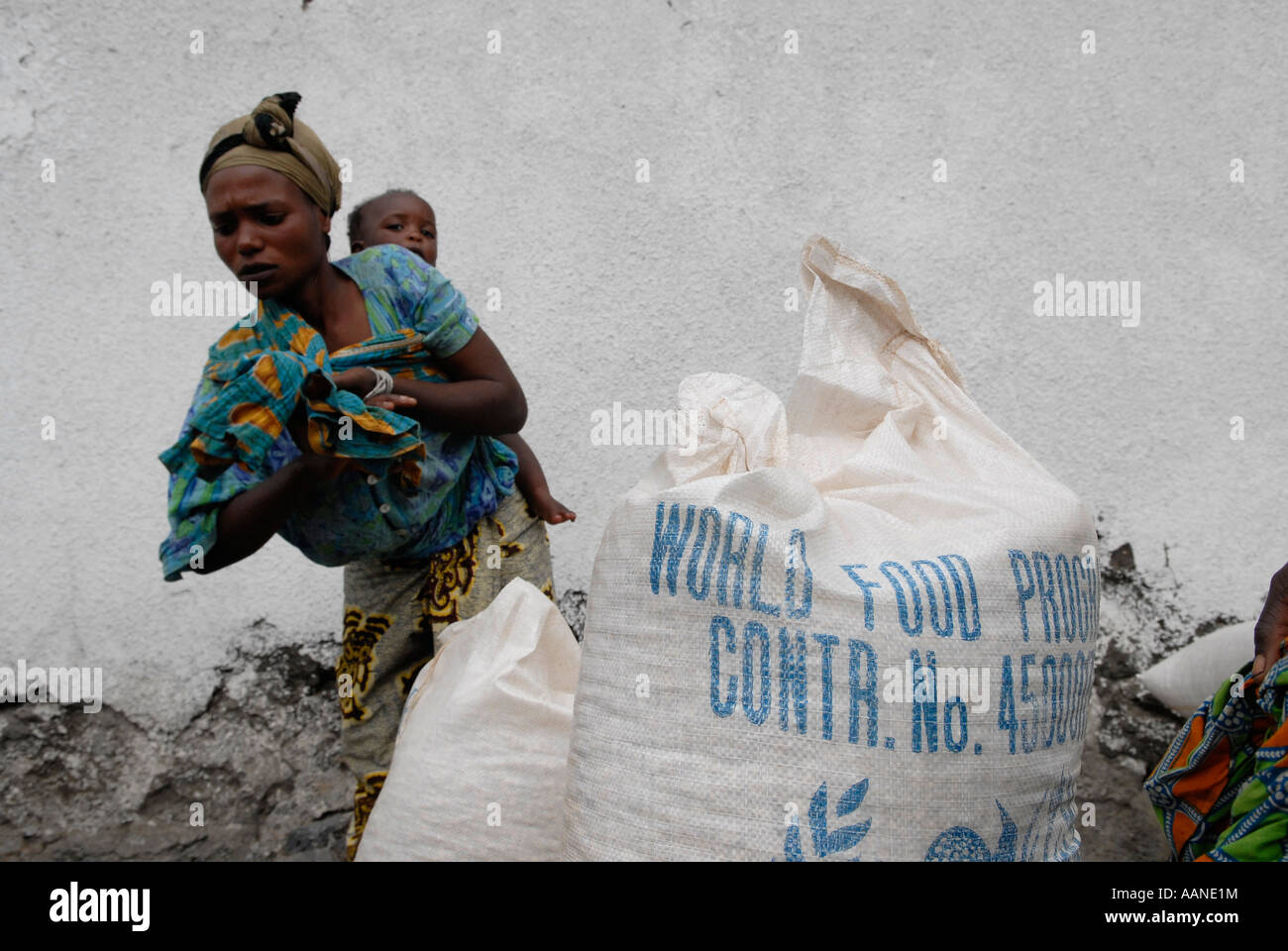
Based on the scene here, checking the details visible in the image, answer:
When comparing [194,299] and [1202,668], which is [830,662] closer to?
[1202,668]

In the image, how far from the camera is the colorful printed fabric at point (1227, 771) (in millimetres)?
1306

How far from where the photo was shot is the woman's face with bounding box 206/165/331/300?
151 centimetres

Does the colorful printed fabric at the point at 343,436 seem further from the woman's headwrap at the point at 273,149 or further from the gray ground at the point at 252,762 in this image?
the gray ground at the point at 252,762

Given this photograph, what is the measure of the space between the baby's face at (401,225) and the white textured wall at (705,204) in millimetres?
267

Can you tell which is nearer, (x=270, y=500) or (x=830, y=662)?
(x=830, y=662)

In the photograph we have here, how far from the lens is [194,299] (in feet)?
8.36

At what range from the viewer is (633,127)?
254 cm

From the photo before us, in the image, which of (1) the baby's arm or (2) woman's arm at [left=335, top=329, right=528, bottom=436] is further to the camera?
(1) the baby's arm

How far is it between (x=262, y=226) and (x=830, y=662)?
1.04 meters

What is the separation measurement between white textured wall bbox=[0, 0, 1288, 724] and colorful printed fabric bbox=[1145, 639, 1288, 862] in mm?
1095

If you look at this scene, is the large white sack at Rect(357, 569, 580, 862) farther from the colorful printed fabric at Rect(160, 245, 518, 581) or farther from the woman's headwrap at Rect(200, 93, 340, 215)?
the woman's headwrap at Rect(200, 93, 340, 215)
